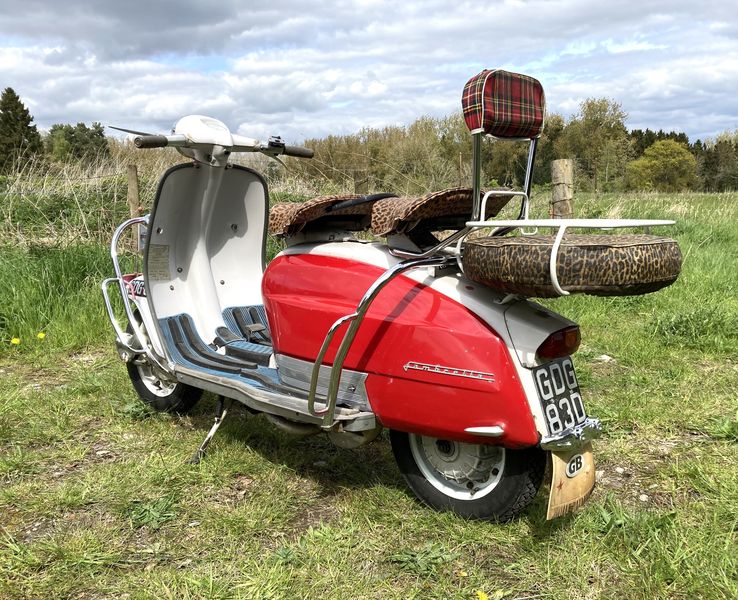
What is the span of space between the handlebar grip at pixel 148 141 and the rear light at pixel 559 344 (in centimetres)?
183

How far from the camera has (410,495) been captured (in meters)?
2.65

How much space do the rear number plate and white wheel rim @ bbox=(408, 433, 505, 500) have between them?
0.81 ft

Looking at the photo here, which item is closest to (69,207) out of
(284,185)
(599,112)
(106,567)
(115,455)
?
(284,185)

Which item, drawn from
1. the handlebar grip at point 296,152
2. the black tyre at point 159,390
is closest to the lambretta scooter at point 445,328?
the handlebar grip at point 296,152

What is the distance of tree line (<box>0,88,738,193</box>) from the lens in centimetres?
1058

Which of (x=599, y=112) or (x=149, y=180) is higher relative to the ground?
(x=599, y=112)

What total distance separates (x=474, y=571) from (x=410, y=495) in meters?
0.52

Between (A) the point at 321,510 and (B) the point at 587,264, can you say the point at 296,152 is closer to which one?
(A) the point at 321,510

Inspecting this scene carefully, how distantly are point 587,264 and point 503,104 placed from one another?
0.74 m

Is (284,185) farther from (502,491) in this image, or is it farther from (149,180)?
(502,491)

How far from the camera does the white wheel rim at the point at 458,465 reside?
2365mm

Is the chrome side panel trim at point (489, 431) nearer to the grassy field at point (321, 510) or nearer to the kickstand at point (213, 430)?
the grassy field at point (321, 510)

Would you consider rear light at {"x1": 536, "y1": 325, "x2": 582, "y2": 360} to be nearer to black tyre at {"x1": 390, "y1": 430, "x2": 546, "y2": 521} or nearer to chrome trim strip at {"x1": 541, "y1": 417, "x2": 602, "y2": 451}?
chrome trim strip at {"x1": 541, "y1": 417, "x2": 602, "y2": 451}

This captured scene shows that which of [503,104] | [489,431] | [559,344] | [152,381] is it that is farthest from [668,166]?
[489,431]
